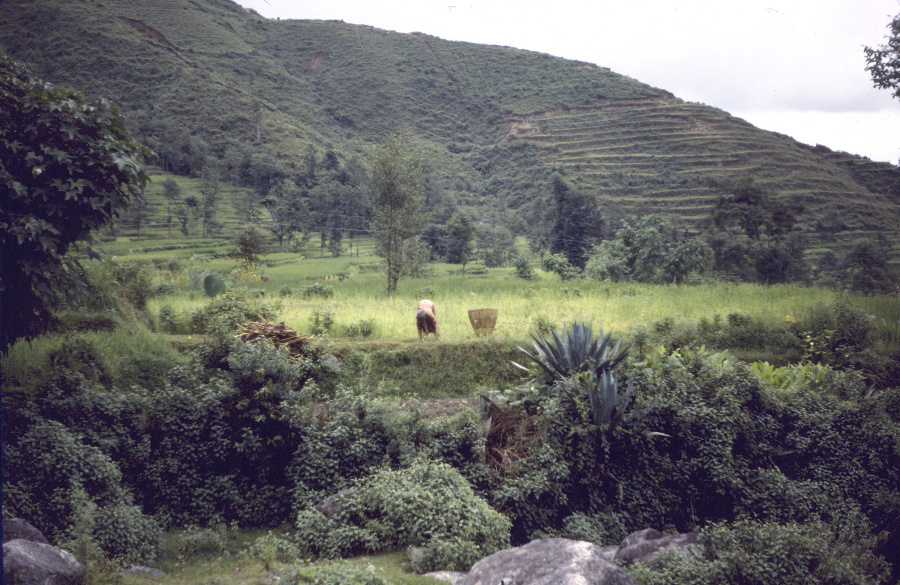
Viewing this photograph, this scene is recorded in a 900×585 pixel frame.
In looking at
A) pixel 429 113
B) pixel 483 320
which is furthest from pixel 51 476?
pixel 429 113

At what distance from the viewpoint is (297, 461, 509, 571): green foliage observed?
491 cm

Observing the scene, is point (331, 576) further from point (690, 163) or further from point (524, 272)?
point (690, 163)

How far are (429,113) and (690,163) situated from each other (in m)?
28.3

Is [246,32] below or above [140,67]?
above

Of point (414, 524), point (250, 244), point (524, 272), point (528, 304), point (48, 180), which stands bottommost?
point (414, 524)

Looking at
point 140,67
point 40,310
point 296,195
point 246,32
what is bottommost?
point 40,310

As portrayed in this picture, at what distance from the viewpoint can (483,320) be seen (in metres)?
10.2

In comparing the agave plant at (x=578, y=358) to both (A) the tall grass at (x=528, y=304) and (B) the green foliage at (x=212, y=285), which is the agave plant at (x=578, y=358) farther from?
(B) the green foliage at (x=212, y=285)

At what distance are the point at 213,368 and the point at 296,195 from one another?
21055 mm

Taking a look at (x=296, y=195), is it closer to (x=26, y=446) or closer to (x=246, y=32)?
(x=26, y=446)

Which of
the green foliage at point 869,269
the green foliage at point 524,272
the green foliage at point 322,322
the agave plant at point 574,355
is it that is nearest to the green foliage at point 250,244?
the green foliage at point 322,322

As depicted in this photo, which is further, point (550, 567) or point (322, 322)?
point (322, 322)

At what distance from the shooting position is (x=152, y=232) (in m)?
20.9

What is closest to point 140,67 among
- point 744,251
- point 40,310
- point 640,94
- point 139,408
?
point 40,310
